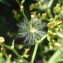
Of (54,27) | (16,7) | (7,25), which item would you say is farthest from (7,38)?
(54,27)

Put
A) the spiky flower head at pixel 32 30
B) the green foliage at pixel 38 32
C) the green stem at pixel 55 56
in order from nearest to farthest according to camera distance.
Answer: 1. the green foliage at pixel 38 32
2. the spiky flower head at pixel 32 30
3. the green stem at pixel 55 56

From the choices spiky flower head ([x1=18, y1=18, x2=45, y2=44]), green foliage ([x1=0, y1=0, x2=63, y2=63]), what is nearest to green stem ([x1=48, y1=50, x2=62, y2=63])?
Answer: green foliage ([x1=0, y1=0, x2=63, y2=63])

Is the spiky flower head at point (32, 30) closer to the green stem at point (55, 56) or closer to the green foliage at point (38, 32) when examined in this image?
the green foliage at point (38, 32)

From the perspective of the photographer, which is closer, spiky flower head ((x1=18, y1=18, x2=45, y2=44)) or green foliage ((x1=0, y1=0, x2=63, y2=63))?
green foliage ((x1=0, y1=0, x2=63, y2=63))

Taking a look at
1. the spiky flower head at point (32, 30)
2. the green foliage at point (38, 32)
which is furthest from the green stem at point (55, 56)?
the spiky flower head at point (32, 30)

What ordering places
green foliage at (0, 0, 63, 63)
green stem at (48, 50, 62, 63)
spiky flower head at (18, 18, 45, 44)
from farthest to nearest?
green stem at (48, 50, 62, 63), spiky flower head at (18, 18, 45, 44), green foliage at (0, 0, 63, 63)

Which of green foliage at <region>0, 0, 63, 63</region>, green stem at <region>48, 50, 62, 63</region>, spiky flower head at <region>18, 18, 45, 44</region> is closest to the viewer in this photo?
green foliage at <region>0, 0, 63, 63</region>

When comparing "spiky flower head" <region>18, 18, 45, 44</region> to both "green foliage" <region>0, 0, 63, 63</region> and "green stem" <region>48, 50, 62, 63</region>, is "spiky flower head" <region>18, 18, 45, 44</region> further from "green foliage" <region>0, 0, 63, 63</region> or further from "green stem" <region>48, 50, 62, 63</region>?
"green stem" <region>48, 50, 62, 63</region>

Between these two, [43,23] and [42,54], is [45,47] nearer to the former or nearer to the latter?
[42,54]

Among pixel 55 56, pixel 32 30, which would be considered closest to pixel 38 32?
pixel 32 30

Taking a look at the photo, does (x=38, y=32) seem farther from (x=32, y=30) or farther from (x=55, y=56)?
(x=55, y=56)
